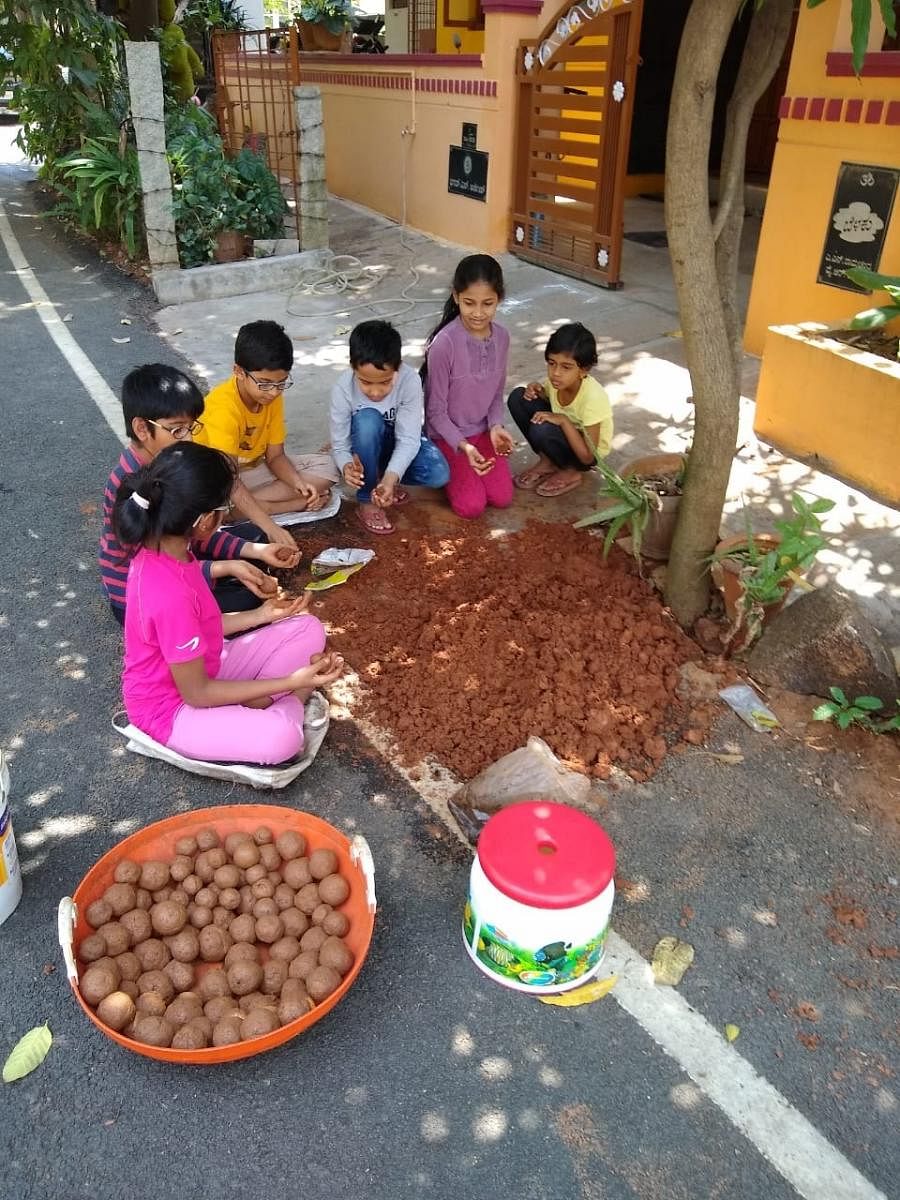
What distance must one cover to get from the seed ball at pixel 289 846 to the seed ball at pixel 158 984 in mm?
449

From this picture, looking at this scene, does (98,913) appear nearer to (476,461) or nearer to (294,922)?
(294,922)

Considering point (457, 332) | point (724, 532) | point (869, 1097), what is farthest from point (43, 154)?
point (869, 1097)

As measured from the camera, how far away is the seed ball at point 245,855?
98.2 inches

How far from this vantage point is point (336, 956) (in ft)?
7.40

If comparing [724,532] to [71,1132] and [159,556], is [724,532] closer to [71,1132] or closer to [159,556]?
[159,556]

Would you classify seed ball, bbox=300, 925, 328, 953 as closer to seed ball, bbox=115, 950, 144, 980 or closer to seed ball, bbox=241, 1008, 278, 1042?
seed ball, bbox=241, 1008, 278, 1042

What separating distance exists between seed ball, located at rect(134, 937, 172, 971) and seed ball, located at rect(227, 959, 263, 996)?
18cm

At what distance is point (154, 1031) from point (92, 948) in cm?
29

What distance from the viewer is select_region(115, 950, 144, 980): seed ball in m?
2.21

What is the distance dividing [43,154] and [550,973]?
46.5ft

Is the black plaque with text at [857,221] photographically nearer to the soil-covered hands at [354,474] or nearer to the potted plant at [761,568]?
the potted plant at [761,568]

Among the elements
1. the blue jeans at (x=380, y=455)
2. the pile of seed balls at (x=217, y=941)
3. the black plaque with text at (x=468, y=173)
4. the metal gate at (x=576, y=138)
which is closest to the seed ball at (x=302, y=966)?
the pile of seed balls at (x=217, y=941)

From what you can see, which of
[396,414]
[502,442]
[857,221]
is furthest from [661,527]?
[857,221]

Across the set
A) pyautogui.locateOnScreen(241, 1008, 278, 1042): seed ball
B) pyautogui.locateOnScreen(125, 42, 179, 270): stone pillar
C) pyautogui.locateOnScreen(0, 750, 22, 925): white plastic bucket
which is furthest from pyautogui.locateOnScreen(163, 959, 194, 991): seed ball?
pyautogui.locateOnScreen(125, 42, 179, 270): stone pillar
